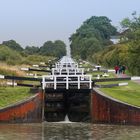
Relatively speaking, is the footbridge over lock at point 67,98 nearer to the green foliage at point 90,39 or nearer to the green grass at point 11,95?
the green grass at point 11,95

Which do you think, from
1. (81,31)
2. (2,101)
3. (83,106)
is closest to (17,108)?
(2,101)

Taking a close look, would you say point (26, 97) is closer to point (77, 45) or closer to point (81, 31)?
point (77, 45)

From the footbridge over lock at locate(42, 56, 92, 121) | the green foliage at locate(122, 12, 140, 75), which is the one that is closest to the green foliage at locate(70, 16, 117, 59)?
the green foliage at locate(122, 12, 140, 75)

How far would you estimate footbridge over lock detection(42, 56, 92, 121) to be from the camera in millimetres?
34906

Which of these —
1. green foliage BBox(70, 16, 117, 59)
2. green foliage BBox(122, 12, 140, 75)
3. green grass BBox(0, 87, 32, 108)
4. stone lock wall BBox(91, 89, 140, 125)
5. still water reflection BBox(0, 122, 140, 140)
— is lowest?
still water reflection BBox(0, 122, 140, 140)

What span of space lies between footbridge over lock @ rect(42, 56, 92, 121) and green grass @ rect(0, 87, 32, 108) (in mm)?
1382

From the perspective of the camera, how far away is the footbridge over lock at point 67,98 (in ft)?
115

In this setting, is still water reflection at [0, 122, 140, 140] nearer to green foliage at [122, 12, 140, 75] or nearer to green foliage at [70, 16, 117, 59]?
green foliage at [122, 12, 140, 75]

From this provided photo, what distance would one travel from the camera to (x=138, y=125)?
96.4 feet

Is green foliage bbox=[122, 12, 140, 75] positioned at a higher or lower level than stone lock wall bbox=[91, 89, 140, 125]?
higher

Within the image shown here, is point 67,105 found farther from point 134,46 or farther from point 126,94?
point 134,46

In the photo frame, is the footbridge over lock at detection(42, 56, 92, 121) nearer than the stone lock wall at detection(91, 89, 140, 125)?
No

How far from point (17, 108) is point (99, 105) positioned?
17.0ft

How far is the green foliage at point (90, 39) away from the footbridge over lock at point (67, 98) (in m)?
103
